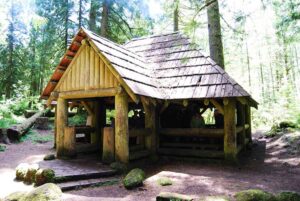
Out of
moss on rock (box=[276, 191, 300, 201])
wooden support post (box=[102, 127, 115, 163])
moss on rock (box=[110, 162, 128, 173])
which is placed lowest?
moss on rock (box=[276, 191, 300, 201])

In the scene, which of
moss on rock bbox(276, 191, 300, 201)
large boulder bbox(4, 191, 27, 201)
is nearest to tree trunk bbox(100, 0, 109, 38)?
large boulder bbox(4, 191, 27, 201)

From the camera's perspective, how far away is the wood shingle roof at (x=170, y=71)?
780cm

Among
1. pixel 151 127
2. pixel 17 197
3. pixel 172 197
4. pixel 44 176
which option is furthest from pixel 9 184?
pixel 151 127

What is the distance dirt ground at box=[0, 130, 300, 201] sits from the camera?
18.4 ft

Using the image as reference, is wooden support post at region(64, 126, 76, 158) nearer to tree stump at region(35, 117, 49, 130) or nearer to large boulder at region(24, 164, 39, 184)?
large boulder at region(24, 164, 39, 184)

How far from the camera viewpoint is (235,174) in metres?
7.08

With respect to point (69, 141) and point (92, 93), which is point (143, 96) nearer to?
point (92, 93)

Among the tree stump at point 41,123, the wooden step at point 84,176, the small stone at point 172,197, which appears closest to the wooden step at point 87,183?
the wooden step at point 84,176

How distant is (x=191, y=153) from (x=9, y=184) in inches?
219

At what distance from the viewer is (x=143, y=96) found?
7.50m

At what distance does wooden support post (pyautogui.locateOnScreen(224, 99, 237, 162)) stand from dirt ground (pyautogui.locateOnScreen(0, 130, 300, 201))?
37 centimetres

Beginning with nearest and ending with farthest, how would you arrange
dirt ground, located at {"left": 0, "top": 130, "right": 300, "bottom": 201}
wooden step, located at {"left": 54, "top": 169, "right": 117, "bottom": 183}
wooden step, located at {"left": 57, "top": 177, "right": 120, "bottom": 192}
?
1. dirt ground, located at {"left": 0, "top": 130, "right": 300, "bottom": 201}
2. wooden step, located at {"left": 57, "top": 177, "right": 120, "bottom": 192}
3. wooden step, located at {"left": 54, "top": 169, "right": 117, "bottom": 183}

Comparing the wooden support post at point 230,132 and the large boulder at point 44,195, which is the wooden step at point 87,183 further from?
the wooden support post at point 230,132

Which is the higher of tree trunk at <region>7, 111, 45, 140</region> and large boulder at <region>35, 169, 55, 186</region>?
tree trunk at <region>7, 111, 45, 140</region>
